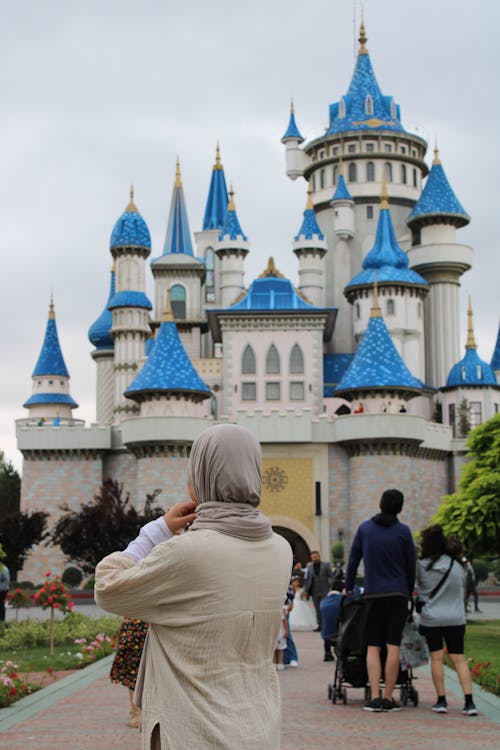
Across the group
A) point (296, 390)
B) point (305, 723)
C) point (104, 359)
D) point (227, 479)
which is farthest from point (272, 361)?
point (227, 479)

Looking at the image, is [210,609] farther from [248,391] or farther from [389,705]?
[248,391]

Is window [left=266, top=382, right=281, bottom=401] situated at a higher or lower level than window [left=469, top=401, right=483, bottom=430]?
higher

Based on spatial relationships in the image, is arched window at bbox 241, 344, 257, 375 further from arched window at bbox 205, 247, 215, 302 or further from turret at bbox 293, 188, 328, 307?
arched window at bbox 205, 247, 215, 302

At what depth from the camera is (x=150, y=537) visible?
3.76 metres

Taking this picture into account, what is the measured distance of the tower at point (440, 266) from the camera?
5162 centimetres

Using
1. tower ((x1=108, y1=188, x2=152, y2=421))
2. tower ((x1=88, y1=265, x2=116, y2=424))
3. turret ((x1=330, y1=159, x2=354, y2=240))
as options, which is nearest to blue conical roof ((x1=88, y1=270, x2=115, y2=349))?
tower ((x1=88, y1=265, x2=116, y2=424))

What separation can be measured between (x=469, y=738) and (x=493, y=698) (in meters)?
2.24

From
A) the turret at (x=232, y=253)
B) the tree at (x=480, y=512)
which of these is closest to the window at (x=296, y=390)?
the turret at (x=232, y=253)

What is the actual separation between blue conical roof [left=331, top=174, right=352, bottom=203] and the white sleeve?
50.4 m

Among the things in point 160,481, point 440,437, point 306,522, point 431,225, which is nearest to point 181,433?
point 160,481

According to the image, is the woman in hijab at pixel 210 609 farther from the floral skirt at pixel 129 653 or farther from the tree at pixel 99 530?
the tree at pixel 99 530

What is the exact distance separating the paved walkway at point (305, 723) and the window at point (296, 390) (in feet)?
112

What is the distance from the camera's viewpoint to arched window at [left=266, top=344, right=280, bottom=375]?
148 feet

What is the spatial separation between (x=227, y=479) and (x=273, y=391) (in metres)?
41.6
